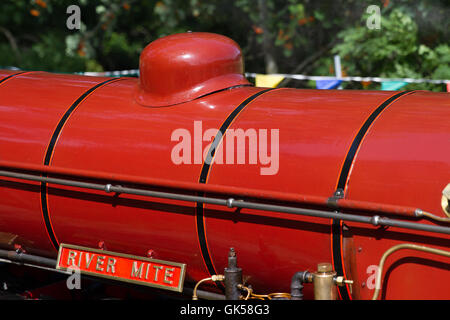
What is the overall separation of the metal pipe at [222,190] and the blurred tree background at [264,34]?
18.6 feet

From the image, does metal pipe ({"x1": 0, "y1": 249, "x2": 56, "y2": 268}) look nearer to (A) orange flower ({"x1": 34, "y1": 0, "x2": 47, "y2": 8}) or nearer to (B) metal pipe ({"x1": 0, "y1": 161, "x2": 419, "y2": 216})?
(B) metal pipe ({"x1": 0, "y1": 161, "x2": 419, "y2": 216})

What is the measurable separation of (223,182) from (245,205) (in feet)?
0.71

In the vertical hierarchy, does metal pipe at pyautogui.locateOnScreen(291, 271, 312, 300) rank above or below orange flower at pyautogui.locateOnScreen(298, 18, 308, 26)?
below

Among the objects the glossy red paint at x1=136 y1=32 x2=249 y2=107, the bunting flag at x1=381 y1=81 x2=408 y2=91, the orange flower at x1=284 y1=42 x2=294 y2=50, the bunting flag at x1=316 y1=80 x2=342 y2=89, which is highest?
the orange flower at x1=284 y1=42 x2=294 y2=50

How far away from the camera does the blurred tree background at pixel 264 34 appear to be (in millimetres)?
9844

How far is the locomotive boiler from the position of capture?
3.19 meters

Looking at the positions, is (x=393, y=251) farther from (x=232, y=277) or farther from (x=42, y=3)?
(x=42, y=3)

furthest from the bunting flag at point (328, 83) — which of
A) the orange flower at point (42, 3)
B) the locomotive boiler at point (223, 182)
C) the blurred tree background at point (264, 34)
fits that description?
the orange flower at point (42, 3)

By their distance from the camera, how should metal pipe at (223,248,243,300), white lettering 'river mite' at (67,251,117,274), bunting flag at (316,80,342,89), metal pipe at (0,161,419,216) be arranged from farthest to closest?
bunting flag at (316,80,342,89) → white lettering 'river mite' at (67,251,117,274) → metal pipe at (223,248,243,300) → metal pipe at (0,161,419,216)

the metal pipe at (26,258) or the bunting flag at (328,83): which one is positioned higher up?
the bunting flag at (328,83)

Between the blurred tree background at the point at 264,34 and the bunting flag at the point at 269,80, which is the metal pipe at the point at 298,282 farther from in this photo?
the blurred tree background at the point at 264,34

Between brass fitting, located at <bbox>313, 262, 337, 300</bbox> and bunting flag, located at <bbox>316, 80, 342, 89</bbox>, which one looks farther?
bunting flag, located at <bbox>316, 80, 342, 89</bbox>

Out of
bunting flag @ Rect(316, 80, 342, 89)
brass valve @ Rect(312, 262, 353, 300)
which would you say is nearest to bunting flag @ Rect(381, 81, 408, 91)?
bunting flag @ Rect(316, 80, 342, 89)

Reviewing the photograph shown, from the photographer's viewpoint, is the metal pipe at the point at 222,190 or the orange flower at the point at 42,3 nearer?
the metal pipe at the point at 222,190
